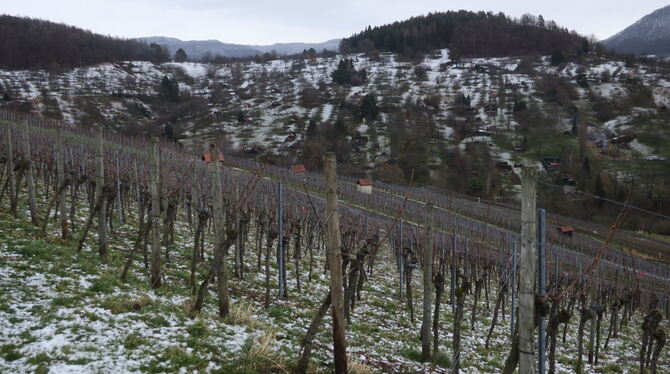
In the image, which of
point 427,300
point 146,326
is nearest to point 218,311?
point 146,326

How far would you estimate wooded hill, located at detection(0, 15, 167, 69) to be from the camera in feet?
489

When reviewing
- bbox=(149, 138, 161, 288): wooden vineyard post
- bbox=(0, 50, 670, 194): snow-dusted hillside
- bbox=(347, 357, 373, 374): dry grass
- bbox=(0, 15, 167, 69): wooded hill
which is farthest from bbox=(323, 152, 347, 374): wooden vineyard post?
bbox=(0, 15, 167, 69): wooded hill

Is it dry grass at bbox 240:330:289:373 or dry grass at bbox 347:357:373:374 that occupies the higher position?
dry grass at bbox 240:330:289:373

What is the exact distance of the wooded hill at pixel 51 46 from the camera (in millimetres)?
149125

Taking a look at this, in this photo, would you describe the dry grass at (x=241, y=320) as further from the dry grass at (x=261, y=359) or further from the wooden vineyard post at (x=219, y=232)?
the dry grass at (x=261, y=359)

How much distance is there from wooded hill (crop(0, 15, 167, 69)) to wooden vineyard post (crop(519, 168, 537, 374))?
184 meters

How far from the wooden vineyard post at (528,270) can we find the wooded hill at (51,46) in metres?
184

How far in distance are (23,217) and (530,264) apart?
14.4 m

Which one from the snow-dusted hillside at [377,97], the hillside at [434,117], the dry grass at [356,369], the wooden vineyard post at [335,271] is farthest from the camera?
the snow-dusted hillside at [377,97]

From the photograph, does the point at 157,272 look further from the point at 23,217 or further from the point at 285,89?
the point at 285,89

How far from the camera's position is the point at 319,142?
3676 inches

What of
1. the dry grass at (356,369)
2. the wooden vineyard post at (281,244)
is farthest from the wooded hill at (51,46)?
the dry grass at (356,369)

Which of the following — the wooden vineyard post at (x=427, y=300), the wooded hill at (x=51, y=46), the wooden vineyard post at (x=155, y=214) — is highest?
the wooded hill at (x=51, y=46)

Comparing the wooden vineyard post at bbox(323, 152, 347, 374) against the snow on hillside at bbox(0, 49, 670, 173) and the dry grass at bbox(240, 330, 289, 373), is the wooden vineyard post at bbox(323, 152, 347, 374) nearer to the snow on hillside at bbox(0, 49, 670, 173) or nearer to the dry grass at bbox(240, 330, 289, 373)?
the dry grass at bbox(240, 330, 289, 373)
